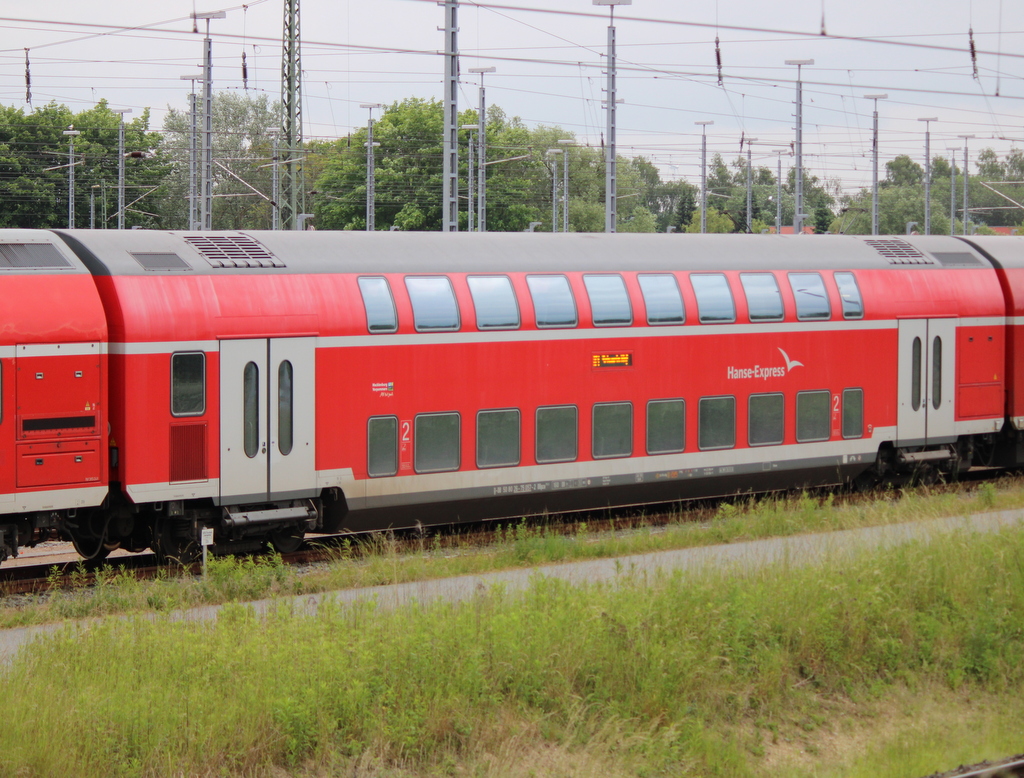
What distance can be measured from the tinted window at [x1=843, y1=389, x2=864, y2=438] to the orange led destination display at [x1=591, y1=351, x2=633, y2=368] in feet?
13.2

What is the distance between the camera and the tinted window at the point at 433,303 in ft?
50.3

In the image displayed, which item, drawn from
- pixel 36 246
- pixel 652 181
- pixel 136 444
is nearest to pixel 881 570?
pixel 136 444

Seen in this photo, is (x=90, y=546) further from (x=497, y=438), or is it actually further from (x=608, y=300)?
(x=608, y=300)

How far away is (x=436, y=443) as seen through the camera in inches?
607

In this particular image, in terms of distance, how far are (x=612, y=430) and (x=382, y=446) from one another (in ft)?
11.2

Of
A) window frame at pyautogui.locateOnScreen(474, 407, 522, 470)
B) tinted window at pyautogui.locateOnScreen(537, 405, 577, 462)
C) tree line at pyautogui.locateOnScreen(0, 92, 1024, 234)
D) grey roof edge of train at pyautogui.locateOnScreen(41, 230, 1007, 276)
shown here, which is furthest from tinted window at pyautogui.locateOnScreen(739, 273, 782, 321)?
tree line at pyautogui.locateOnScreen(0, 92, 1024, 234)

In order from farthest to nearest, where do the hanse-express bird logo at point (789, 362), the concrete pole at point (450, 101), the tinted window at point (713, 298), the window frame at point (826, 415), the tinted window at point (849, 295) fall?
the concrete pole at point (450, 101)
the tinted window at point (849, 295)
the window frame at point (826, 415)
the hanse-express bird logo at point (789, 362)
the tinted window at point (713, 298)

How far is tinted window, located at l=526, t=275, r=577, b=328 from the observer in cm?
1622

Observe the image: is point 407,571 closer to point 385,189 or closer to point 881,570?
point 881,570

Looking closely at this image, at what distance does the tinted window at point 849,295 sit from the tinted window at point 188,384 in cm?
995

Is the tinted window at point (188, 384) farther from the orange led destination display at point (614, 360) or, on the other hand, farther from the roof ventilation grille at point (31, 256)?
the orange led destination display at point (614, 360)

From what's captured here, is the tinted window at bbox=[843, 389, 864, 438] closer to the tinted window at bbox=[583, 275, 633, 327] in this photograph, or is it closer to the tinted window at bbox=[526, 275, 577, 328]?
the tinted window at bbox=[583, 275, 633, 327]

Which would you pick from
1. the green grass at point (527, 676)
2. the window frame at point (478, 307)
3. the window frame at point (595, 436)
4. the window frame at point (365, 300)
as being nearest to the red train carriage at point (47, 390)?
the window frame at point (365, 300)

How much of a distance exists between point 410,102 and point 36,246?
75.3 metres
